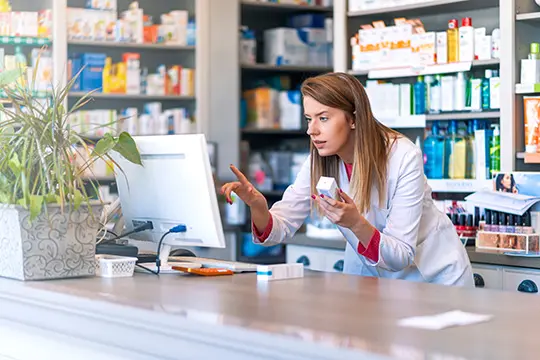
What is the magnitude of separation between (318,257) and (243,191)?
1622 millimetres

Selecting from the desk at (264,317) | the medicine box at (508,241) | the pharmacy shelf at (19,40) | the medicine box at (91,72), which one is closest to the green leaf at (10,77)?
the desk at (264,317)

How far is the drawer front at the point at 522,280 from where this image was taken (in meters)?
3.50

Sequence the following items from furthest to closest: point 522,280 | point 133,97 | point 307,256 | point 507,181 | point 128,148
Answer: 1. point 133,97
2. point 307,256
3. point 507,181
4. point 522,280
5. point 128,148

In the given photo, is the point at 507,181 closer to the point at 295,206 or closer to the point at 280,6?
the point at 295,206

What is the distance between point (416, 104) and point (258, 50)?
231 centimetres

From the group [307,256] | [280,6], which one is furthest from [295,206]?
[280,6]

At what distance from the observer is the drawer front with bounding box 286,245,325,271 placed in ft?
14.4

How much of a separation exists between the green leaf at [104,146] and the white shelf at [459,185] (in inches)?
91.3

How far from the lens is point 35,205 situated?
91.8 inches

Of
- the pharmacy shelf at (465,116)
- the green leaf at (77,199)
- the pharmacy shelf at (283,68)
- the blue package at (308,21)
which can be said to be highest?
the blue package at (308,21)

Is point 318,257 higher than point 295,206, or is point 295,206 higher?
point 295,206

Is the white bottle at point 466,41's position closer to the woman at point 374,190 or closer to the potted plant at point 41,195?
the woman at point 374,190

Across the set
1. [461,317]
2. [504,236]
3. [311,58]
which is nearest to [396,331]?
[461,317]

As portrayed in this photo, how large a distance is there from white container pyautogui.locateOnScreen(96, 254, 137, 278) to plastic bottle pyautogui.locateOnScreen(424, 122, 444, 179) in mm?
2353
